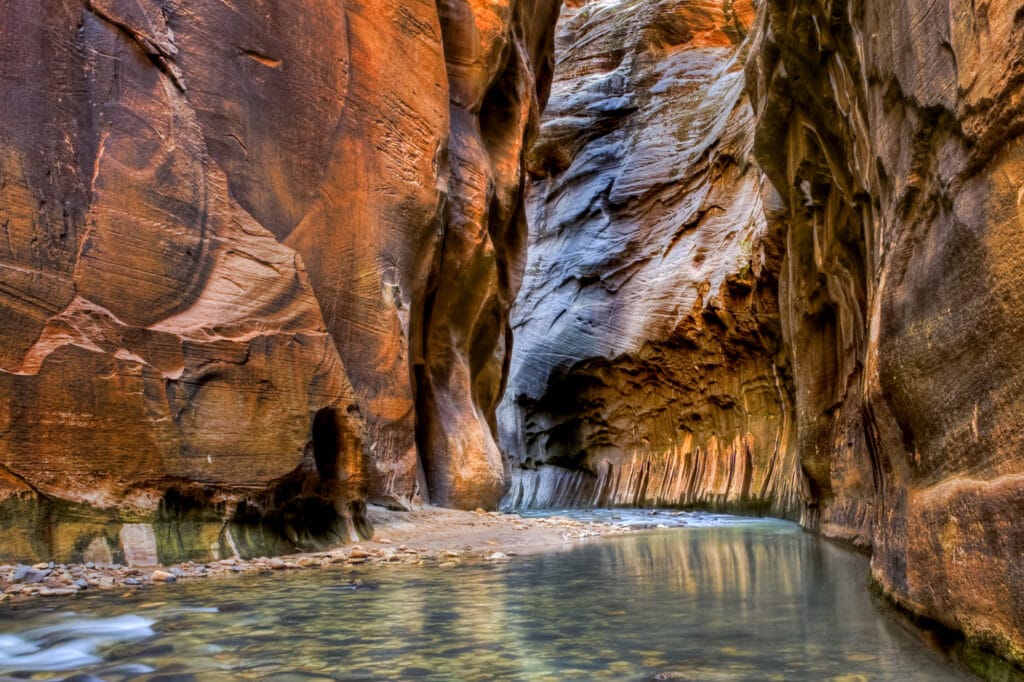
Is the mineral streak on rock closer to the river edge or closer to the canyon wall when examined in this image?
the river edge

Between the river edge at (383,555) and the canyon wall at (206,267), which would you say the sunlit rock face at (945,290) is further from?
the canyon wall at (206,267)

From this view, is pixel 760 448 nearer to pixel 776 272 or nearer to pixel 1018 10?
pixel 776 272

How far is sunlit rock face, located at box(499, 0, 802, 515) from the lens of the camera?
669 inches

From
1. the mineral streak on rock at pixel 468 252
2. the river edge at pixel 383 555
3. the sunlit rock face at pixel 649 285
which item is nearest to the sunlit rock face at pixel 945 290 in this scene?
the river edge at pixel 383 555

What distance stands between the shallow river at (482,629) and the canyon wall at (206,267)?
3.65 feet

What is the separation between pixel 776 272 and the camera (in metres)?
15.5

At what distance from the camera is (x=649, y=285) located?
65.4 feet

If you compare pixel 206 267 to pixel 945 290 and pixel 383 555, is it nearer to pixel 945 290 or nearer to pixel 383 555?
pixel 383 555

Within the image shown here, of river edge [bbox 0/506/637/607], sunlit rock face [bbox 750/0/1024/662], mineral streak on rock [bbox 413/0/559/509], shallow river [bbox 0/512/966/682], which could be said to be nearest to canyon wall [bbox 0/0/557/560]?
river edge [bbox 0/506/637/607]

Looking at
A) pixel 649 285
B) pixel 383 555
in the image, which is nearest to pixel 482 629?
pixel 383 555

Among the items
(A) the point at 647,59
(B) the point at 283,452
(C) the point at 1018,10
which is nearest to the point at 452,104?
(B) the point at 283,452

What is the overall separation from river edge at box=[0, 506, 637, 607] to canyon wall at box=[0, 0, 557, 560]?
0.30m

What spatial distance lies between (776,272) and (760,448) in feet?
11.9

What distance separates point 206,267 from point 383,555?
9.22ft
